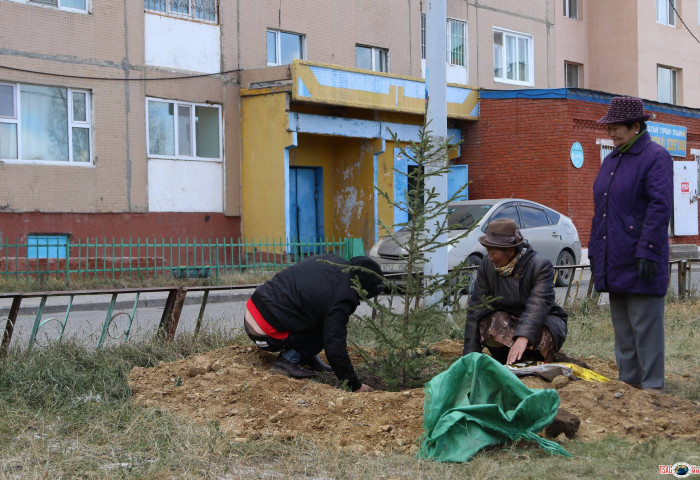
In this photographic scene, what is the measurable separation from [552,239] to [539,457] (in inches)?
437

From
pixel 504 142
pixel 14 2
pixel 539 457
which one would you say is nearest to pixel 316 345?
pixel 539 457

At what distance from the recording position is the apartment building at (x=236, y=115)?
15.8m

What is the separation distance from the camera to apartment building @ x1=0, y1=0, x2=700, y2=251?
15.8 meters

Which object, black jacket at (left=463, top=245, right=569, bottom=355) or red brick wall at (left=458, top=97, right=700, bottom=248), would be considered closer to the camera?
black jacket at (left=463, top=245, right=569, bottom=355)

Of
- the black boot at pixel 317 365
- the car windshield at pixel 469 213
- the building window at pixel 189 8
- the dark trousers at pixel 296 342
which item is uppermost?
the building window at pixel 189 8

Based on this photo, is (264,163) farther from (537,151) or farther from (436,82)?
(436,82)

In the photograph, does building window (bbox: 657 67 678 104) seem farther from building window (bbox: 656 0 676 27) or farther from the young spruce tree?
the young spruce tree

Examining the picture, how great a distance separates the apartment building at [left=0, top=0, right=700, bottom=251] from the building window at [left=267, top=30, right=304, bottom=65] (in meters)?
0.03

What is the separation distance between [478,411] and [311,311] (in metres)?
1.82

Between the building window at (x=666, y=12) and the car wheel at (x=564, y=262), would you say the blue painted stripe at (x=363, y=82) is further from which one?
the building window at (x=666, y=12)

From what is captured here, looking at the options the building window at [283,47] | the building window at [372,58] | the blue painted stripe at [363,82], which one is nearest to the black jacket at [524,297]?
the blue painted stripe at [363,82]

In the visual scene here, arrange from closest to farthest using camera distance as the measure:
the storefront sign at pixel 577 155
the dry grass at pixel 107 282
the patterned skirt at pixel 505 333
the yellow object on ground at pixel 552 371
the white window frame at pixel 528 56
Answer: the yellow object on ground at pixel 552 371 < the patterned skirt at pixel 505 333 < the dry grass at pixel 107 282 < the storefront sign at pixel 577 155 < the white window frame at pixel 528 56

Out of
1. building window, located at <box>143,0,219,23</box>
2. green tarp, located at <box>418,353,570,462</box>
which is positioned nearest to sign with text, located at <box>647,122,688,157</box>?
building window, located at <box>143,0,219,23</box>

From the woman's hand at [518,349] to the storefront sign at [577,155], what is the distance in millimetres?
16006
